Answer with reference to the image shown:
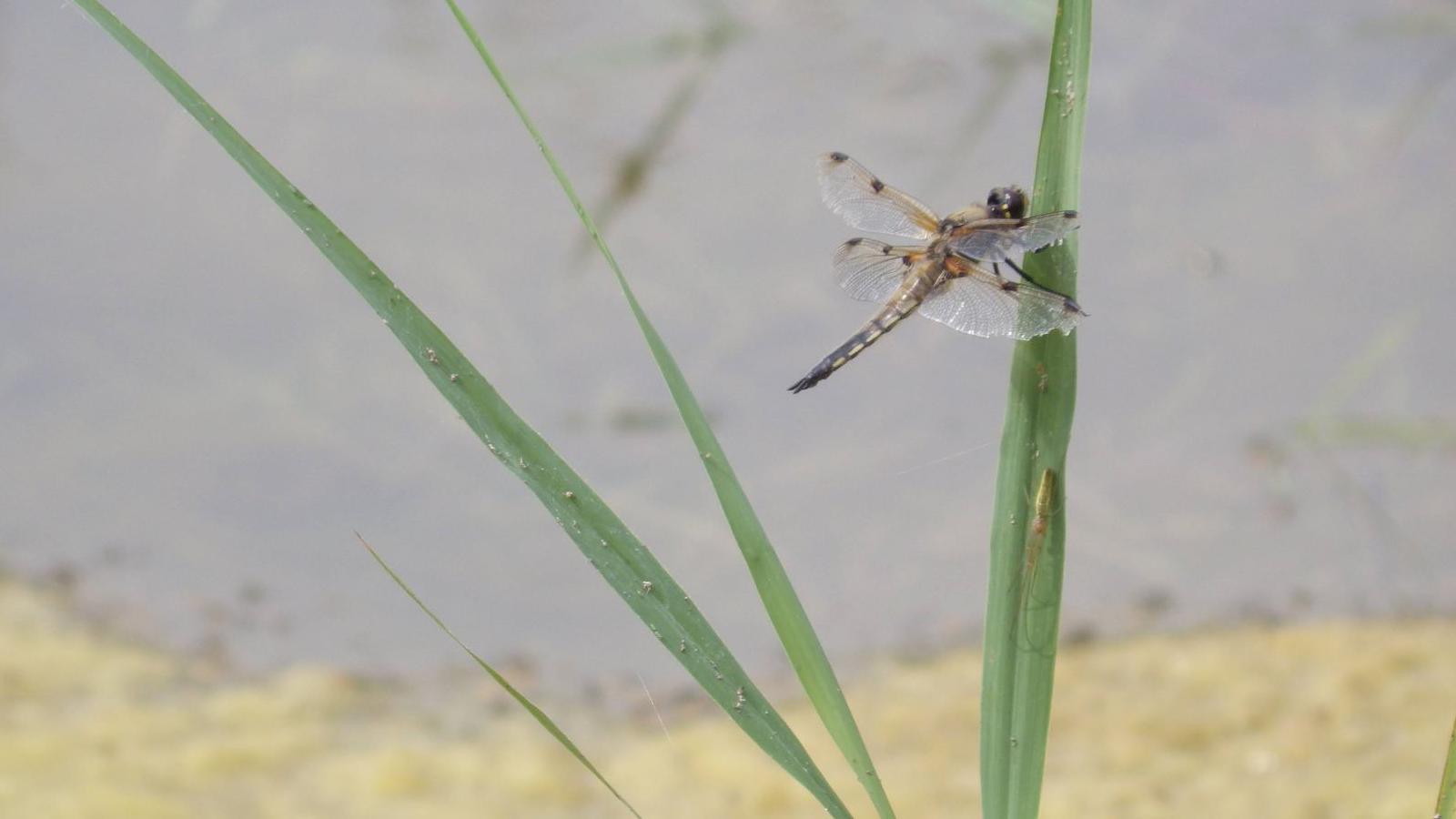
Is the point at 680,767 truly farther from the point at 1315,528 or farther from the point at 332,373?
the point at 1315,528

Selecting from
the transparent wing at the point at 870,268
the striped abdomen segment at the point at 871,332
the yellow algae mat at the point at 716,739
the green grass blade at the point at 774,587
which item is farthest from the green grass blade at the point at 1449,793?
the transparent wing at the point at 870,268

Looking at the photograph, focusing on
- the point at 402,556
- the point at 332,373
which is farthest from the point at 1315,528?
the point at 332,373

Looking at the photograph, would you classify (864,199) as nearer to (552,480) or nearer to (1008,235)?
(1008,235)

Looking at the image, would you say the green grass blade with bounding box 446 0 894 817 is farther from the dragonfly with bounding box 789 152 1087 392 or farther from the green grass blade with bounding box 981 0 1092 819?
the dragonfly with bounding box 789 152 1087 392

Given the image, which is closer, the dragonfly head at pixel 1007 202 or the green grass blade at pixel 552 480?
the green grass blade at pixel 552 480

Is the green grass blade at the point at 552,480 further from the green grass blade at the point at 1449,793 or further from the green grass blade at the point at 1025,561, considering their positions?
the green grass blade at the point at 1449,793

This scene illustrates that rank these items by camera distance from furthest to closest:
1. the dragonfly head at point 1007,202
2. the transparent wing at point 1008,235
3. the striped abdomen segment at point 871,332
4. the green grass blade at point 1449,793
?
the striped abdomen segment at point 871,332 < the dragonfly head at point 1007,202 < the transparent wing at point 1008,235 < the green grass blade at point 1449,793
